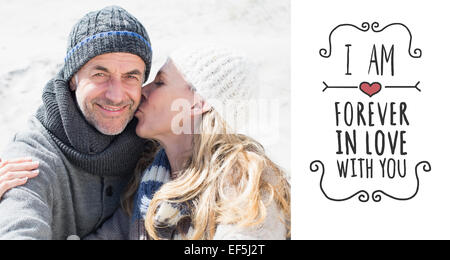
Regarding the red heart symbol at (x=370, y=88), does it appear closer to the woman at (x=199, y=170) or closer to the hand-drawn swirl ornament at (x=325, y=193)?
the hand-drawn swirl ornament at (x=325, y=193)

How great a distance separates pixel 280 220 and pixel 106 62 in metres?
1.05

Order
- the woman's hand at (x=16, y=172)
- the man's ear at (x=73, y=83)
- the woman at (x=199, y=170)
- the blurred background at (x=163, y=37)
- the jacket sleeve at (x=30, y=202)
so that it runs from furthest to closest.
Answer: the blurred background at (x=163, y=37)
the man's ear at (x=73, y=83)
the woman at (x=199, y=170)
the woman's hand at (x=16, y=172)
the jacket sleeve at (x=30, y=202)

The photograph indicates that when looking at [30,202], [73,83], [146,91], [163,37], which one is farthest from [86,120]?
[163,37]

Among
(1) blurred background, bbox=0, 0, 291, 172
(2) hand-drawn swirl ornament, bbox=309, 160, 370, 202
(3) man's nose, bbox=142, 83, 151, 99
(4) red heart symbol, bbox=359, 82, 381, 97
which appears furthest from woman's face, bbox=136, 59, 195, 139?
(4) red heart symbol, bbox=359, 82, 381, 97

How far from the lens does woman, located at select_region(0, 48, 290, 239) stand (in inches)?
83.4

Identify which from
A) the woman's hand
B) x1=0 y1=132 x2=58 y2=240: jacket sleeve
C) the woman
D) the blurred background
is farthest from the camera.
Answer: the blurred background

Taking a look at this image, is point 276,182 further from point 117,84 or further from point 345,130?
point 117,84

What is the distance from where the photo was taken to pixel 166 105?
90.7 inches

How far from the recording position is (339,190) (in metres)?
2.30

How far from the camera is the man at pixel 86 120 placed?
215cm

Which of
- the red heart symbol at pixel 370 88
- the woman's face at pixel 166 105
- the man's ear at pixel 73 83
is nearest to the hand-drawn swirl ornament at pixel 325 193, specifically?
the red heart symbol at pixel 370 88

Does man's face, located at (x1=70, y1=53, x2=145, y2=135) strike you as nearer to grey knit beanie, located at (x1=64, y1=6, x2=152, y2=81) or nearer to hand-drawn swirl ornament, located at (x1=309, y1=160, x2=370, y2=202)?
grey knit beanie, located at (x1=64, y1=6, x2=152, y2=81)

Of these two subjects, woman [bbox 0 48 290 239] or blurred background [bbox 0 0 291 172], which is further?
blurred background [bbox 0 0 291 172]

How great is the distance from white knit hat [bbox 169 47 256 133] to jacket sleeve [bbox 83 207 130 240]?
705 mm
